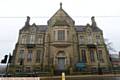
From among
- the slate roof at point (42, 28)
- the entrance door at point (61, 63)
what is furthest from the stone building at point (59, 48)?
the slate roof at point (42, 28)

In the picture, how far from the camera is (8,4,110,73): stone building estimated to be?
113ft

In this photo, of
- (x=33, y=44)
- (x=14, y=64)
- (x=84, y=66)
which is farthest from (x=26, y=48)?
(x=84, y=66)

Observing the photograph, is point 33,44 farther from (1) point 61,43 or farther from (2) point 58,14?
(2) point 58,14

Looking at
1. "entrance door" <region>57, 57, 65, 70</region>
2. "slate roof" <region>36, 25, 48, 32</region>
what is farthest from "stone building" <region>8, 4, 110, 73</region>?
"slate roof" <region>36, 25, 48, 32</region>

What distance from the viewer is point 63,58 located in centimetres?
3456

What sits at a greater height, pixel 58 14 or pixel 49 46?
pixel 58 14

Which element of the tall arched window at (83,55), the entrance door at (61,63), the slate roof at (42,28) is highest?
the slate roof at (42,28)

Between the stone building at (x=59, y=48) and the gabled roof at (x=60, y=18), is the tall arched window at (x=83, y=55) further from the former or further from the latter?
the gabled roof at (x=60, y=18)

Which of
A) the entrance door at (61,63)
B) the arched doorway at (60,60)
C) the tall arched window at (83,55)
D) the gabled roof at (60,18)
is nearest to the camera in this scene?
the entrance door at (61,63)

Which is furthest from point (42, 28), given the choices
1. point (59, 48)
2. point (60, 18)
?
point (59, 48)

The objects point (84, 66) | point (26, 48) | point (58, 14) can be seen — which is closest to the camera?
point (84, 66)

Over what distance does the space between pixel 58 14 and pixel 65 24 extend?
4.50m

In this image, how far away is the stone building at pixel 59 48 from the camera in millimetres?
34406

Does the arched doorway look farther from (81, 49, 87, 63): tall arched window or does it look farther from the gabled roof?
the gabled roof
